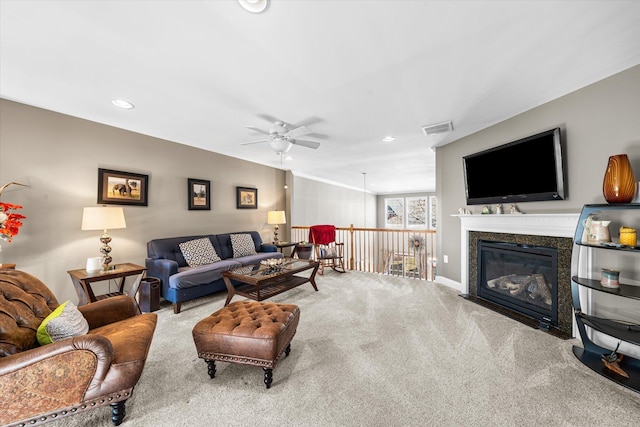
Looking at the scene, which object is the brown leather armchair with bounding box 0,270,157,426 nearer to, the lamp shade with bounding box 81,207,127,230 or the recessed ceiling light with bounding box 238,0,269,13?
the lamp shade with bounding box 81,207,127,230

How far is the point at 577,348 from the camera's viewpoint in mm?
2182

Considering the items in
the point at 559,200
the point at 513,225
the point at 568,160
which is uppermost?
the point at 568,160

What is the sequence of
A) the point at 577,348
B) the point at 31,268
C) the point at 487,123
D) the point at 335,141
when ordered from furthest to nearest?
the point at 335,141
the point at 487,123
the point at 31,268
the point at 577,348

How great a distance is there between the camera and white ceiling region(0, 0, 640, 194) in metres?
1.52

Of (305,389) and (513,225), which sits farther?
(513,225)

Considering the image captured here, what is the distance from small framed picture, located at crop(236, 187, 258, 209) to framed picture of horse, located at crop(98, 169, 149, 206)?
1745 millimetres

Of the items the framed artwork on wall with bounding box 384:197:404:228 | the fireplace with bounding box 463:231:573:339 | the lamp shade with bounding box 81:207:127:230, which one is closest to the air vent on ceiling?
the fireplace with bounding box 463:231:573:339

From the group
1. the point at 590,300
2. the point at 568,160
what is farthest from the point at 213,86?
the point at 590,300

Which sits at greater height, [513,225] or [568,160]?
[568,160]

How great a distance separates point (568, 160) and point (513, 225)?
0.88m

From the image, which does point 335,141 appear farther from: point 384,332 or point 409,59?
point 384,332

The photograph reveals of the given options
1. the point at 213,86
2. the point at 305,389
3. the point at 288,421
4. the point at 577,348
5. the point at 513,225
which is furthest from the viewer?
the point at 513,225

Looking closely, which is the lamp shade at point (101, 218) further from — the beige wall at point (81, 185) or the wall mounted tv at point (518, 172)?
the wall mounted tv at point (518, 172)

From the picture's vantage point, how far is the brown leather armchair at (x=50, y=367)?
3.90ft
